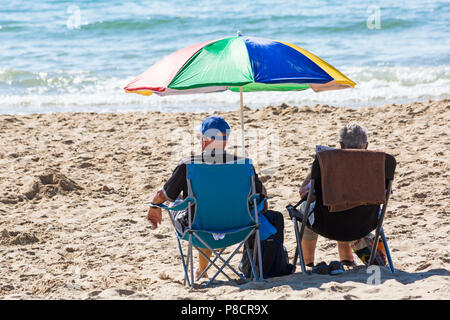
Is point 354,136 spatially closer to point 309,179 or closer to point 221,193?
point 309,179

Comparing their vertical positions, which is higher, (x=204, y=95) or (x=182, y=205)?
(x=204, y=95)

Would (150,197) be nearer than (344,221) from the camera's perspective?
No

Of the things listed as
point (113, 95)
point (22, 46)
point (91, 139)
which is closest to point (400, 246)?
point (91, 139)

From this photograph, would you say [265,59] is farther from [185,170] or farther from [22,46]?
[22,46]

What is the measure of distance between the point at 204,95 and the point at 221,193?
796 cm

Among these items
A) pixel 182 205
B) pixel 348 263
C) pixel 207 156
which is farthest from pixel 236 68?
pixel 348 263

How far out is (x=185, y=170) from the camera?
375 centimetres

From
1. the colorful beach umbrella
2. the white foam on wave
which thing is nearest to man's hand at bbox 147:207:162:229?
the colorful beach umbrella

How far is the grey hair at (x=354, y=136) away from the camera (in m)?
3.76

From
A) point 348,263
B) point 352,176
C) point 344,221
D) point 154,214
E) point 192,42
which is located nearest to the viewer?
point 352,176

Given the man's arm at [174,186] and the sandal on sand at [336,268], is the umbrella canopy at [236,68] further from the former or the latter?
the sandal on sand at [336,268]

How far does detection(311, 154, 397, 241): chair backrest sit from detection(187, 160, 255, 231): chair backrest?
1.44ft

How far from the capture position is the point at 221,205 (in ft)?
12.3

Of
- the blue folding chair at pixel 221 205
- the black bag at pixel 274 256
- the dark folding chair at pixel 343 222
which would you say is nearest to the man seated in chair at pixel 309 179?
the dark folding chair at pixel 343 222
